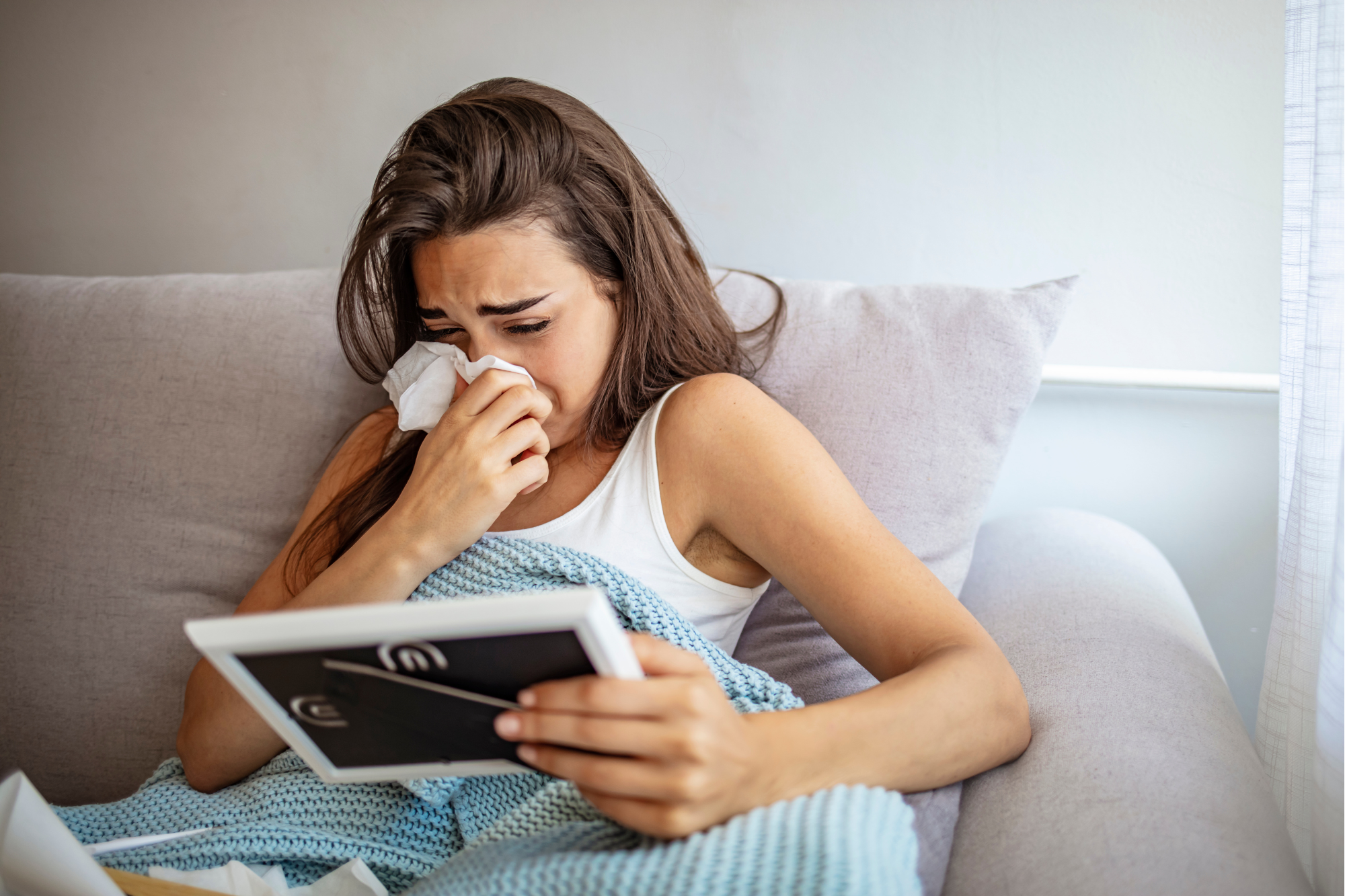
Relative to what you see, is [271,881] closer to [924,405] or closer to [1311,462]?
[924,405]

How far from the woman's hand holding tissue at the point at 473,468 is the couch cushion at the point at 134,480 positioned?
38cm

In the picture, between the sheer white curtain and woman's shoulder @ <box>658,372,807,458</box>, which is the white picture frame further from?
the sheer white curtain

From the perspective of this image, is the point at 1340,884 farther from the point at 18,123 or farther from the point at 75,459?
the point at 18,123

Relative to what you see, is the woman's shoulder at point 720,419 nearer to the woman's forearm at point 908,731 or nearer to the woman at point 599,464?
the woman at point 599,464

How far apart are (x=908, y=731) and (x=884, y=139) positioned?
0.99 metres

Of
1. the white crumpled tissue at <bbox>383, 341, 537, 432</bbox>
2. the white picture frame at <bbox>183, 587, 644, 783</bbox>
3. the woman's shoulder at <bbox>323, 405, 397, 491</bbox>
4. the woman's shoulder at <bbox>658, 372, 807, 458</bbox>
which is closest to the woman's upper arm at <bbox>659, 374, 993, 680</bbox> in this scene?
the woman's shoulder at <bbox>658, 372, 807, 458</bbox>

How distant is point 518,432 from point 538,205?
0.82 ft

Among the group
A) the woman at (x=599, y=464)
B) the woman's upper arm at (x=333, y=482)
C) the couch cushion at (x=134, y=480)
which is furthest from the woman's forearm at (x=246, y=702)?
the couch cushion at (x=134, y=480)

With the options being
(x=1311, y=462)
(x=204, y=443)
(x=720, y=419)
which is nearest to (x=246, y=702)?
(x=204, y=443)

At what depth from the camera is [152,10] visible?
1589 millimetres

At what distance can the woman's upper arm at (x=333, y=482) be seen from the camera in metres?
1.04

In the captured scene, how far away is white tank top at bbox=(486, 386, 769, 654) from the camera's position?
94cm

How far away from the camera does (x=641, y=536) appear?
940 mm

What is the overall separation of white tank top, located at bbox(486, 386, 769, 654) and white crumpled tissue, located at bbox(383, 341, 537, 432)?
147 millimetres
